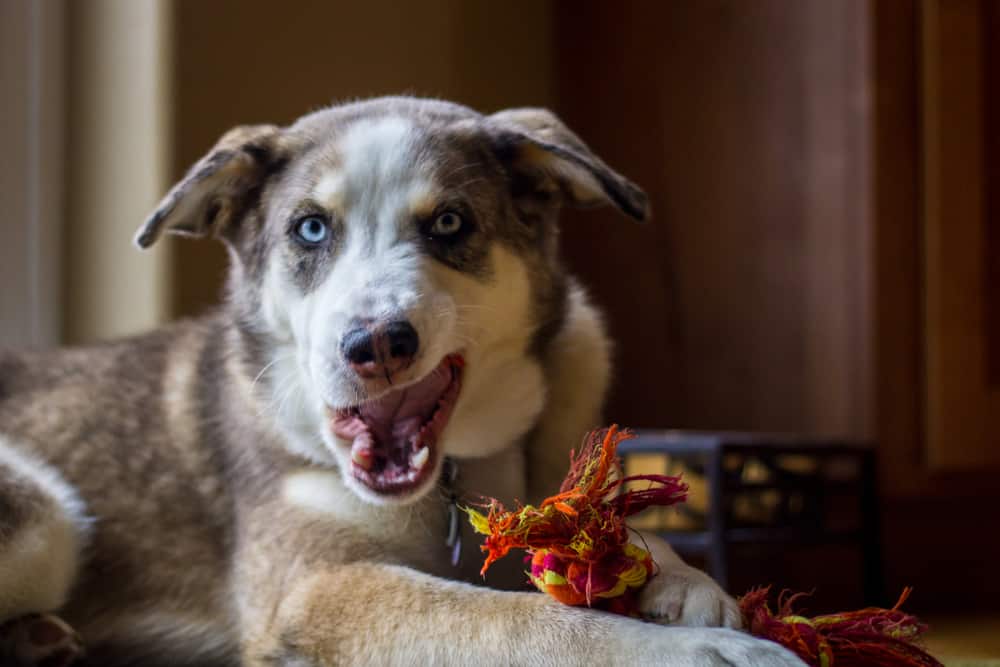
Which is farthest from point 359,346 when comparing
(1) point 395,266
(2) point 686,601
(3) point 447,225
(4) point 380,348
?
(2) point 686,601

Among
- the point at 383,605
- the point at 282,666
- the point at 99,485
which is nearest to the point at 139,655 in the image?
the point at 99,485

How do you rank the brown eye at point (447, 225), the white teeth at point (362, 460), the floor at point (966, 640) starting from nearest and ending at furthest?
1. the white teeth at point (362, 460)
2. the brown eye at point (447, 225)
3. the floor at point (966, 640)

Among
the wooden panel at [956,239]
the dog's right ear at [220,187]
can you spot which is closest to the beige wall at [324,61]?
the dog's right ear at [220,187]

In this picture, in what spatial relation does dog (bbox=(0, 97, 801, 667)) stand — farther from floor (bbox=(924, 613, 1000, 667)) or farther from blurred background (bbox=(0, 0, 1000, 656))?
blurred background (bbox=(0, 0, 1000, 656))

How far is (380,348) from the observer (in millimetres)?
1527

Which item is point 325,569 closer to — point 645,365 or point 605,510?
point 605,510

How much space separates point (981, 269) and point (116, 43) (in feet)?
7.47

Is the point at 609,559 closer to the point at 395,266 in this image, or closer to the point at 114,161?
the point at 395,266

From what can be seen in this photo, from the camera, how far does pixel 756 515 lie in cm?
288

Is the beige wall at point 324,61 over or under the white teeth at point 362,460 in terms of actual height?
over

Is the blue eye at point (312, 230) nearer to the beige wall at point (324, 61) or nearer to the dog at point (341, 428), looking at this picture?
the dog at point (341, 428)

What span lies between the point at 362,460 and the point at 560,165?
0.58 meters

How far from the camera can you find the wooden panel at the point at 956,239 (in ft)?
9.91

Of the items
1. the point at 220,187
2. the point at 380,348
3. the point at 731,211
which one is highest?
the point at 731,211
